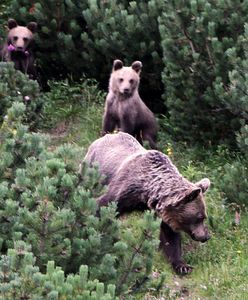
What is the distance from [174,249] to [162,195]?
1.52 feet

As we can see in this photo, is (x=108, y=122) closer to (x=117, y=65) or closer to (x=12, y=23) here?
(x=117, y=65)

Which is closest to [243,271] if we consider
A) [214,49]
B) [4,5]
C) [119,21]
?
[214,49]

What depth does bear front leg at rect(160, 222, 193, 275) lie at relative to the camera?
6.93 metres

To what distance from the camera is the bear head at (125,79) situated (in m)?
9.77

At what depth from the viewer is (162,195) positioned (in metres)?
6.84

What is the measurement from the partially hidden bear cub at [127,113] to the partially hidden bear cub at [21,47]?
1703 millimetres

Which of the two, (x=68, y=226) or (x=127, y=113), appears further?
(x=127, y=113)

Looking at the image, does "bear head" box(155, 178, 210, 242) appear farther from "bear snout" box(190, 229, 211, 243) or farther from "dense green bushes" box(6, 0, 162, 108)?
"dense green bushes" box(6, 0, 162, 108)

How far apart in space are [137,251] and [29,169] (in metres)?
0.79

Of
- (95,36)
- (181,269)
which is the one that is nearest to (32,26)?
(95,36)

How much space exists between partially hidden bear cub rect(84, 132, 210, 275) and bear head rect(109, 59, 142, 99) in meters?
2.48

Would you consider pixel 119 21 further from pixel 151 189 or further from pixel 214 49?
pixel 151 189

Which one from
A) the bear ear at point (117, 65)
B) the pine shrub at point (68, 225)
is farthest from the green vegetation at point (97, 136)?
the bear ear at point (117, 65)

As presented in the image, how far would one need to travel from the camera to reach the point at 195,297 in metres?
6.59
